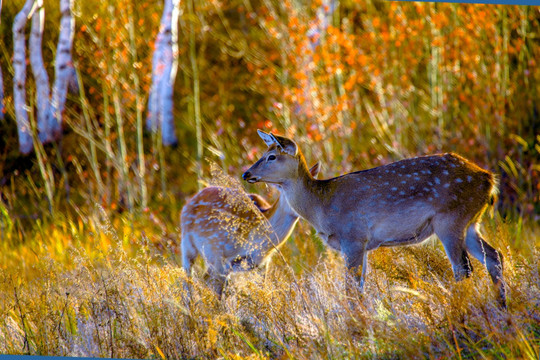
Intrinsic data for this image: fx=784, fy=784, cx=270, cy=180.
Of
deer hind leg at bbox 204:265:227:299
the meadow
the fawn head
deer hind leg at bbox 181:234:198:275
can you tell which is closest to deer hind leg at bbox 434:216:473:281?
the meadow

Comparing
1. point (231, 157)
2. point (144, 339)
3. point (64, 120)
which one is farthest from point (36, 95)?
point (144, 339)

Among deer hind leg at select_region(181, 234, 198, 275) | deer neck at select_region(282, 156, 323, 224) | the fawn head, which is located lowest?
deer hind leg at select_region(181, 234, 198, 275)

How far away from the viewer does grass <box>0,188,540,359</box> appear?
12.8 feet

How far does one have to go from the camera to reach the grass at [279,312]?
3.89 m

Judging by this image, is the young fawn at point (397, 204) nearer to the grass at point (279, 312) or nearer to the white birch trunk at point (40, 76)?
the grass at point (279, 312)

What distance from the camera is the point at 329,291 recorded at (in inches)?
173

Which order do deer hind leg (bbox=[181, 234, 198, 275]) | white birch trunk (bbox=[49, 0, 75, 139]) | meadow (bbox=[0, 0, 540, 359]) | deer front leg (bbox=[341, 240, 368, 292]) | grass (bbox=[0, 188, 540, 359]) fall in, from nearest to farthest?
grass (bbox=[0, 188, 540, 359])
meadow (bbox=[0, 0, 540, 359])
deer front leg (bbox=[341, 240, 368, 292])
deer hind leg (bbox=[181, 234, 198, 275])
white birch trunk (bbox=[49, 0, 75, 139])

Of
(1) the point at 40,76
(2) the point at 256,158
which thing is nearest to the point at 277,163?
(2) the point at 256,158

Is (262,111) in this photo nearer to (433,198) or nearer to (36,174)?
(36,174)

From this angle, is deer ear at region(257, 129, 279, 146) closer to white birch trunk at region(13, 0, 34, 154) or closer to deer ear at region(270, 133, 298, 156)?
deer ear at region(270, 133, 298, 156)

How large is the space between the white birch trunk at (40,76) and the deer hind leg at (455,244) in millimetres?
3118

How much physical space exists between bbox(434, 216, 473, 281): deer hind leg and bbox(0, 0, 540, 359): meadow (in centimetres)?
16

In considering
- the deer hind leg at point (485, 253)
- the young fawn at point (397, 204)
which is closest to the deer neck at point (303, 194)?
the young fawn at point (397, 204)

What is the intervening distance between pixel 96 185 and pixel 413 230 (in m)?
2.68
